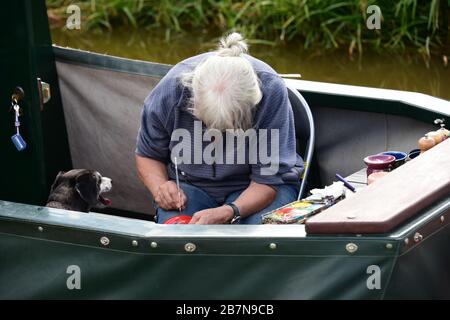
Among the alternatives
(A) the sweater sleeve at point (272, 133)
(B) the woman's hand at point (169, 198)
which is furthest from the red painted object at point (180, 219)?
(A) the sweater sleeve at point (272, 133)

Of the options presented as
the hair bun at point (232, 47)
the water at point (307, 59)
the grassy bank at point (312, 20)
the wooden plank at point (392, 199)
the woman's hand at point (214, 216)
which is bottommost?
the water at point (307, 59)

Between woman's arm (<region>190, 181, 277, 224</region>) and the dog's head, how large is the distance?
584mm

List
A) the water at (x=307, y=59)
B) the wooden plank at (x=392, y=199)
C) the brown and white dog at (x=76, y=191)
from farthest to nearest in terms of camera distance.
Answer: the water at (x=307, y=59)
the brown and white dog at (x=76, y=191)
the wooden plank at (x=392, y=199)

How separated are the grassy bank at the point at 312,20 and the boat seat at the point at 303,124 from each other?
12.0 feet

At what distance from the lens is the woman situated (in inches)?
146

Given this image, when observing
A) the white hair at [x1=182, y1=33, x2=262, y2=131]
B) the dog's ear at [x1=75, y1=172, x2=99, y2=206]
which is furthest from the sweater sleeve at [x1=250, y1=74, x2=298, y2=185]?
the dog's ear at [x1=75, y1=172, x2=99, y2=206]

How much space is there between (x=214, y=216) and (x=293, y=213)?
322 millimetres

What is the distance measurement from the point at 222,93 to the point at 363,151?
0.92 m

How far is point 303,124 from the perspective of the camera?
4172mm

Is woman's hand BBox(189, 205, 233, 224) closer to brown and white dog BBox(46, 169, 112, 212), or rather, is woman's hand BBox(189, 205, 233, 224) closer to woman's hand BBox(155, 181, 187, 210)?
woman's hand BBox(155, 181, 187, 210)

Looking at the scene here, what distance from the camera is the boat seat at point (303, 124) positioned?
13.4ft

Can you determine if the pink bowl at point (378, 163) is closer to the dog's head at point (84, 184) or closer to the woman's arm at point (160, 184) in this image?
the woman's arm at point (160, 184)
